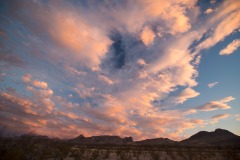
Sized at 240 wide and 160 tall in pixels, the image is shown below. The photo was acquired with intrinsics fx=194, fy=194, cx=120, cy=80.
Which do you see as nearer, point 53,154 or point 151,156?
point 53,154

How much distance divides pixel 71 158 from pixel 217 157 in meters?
62.6

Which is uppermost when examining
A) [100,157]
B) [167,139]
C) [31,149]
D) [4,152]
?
[167,139]

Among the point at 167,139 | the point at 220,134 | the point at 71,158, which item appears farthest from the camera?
the point at 220,134

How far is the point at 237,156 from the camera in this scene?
263ft

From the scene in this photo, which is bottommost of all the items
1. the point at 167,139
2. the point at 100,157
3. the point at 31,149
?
the point at 31,149

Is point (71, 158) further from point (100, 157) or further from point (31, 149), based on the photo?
point (31, 149)

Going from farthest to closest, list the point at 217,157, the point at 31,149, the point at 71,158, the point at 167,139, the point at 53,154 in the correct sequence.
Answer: the point at 167,139 → the point at 217,157 → the point at 71,158 → the point at 53,154 → the point at 31,149

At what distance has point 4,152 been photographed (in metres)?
31.6

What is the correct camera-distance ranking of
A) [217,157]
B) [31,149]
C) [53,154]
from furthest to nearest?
[217,157], [53,154], [31,149]

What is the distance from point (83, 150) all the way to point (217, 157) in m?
59.2

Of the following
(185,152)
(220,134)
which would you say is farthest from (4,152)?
(220,134)

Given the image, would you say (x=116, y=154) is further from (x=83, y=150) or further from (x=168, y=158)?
(x=168, y=158)

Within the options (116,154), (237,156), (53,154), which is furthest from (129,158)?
(237,156)

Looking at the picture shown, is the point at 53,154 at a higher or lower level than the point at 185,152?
lower
